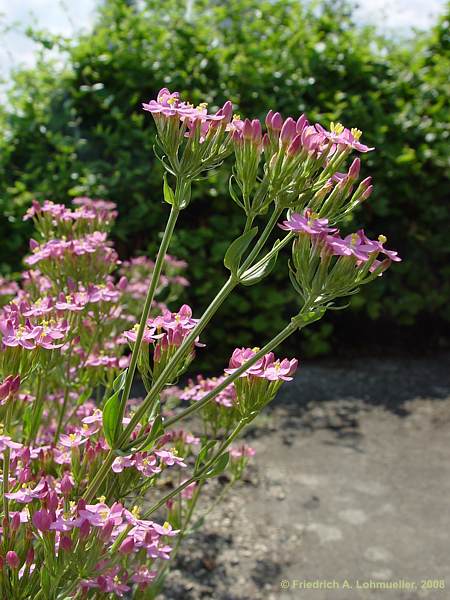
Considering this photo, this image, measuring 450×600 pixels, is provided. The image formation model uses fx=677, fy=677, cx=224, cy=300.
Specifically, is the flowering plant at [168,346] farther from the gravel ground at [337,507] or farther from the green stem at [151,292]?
the gravel ground at [337,507]

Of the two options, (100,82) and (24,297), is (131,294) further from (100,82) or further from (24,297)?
(100,82)

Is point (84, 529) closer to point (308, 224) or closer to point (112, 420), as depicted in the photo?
point (112, 420)

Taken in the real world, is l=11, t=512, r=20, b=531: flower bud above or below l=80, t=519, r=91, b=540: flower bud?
below

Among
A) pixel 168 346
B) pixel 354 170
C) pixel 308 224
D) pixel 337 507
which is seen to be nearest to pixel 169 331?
pixel 168 346

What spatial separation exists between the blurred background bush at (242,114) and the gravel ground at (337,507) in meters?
0.84

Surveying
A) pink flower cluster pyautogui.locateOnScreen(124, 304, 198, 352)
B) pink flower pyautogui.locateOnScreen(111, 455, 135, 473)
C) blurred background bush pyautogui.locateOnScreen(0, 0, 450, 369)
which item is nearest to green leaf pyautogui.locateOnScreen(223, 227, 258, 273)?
pink flower cluster pyautogui.locateOnScreen(124, 304, 198, 352)

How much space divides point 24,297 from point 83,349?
38 centimetres

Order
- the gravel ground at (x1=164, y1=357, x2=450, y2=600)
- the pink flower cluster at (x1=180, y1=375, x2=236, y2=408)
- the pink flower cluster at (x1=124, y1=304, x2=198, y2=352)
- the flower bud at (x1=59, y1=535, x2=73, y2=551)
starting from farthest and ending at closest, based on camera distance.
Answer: the gravel ground at (x1=164, y1=357, x2=450, y2=600)
the pink flower cluster at (x1=180, y1=375, x2=236, y2=408)
the pink flower cluster at (x1=124, y1=304, x2=198, y2=352)
the flower bud at (x1=59, y1=535, x2=73, y2=551)

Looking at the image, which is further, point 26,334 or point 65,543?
point 26,334

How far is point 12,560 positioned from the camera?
1.25m

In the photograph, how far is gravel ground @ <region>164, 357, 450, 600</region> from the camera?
2611 mm

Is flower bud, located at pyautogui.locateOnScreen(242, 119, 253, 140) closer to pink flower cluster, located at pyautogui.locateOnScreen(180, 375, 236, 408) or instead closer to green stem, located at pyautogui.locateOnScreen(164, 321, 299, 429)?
green stem, located at pyautogui.locateOnScreen(164, 321, 299, 429)

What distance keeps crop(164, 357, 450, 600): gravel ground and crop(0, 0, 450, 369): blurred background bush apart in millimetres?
840

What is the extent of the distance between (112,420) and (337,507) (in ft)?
6.91
